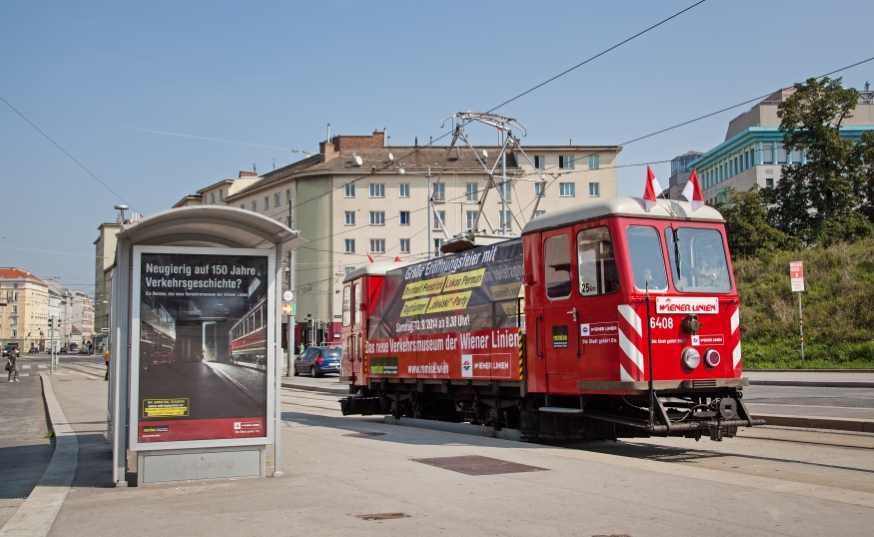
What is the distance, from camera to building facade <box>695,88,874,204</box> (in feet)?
289

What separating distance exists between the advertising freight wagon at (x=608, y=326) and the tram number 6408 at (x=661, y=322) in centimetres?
2

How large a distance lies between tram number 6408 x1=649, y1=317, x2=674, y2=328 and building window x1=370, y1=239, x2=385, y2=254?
65869mm

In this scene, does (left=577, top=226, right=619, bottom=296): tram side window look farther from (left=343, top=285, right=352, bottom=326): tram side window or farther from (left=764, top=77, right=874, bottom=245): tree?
(left=764, top=77, right=874, bottom=245): tree

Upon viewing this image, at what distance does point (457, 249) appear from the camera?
15242mm

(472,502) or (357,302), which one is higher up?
(357,302)

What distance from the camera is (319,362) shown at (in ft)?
Result: 137

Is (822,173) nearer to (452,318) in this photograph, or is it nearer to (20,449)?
(452,318)

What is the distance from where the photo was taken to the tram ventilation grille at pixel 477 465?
9.09 metres

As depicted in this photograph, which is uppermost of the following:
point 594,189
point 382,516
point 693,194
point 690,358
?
point 594,189

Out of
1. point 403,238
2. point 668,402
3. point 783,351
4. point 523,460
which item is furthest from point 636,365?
point 403,238

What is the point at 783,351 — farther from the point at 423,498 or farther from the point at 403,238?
the point at 403,238

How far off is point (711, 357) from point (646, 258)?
4.83 feet

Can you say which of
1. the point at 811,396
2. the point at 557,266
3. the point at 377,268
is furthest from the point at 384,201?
the point at 557,266

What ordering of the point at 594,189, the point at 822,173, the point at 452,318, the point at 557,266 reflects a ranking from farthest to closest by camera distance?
the point at 594,189
the point at 822,173
the point at 452,318
the point at 557,266
